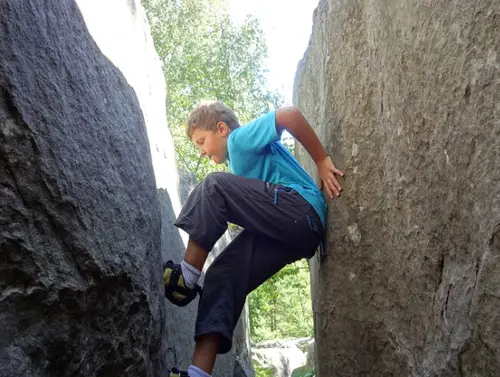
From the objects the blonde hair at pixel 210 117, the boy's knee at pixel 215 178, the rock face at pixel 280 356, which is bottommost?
the rock face at pixel 280 356

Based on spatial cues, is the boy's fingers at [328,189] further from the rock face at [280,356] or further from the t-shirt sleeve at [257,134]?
the rock face at [280,356]

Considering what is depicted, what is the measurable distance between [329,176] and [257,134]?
62 centimetres

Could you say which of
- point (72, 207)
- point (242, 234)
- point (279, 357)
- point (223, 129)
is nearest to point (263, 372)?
point (279, 357)

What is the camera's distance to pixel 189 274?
3.40 meters

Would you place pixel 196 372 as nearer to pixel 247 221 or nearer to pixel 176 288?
pixel 176 288

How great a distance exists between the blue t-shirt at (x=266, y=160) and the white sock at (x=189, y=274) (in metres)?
0.93

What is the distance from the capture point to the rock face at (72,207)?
1961mm

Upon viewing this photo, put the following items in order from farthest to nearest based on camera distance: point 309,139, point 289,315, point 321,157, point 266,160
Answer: point 289,315 → point 266,160 → point 321,157 → point 309,139

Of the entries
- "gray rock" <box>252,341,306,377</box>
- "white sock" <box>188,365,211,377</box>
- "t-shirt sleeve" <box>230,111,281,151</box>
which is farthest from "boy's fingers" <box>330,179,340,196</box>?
"gray rock" <box>252,341,306,377</box>

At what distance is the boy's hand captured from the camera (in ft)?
12.3

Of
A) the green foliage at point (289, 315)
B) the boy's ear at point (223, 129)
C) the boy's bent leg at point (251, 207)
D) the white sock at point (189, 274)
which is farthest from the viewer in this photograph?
the green foliage at point (289, 315)

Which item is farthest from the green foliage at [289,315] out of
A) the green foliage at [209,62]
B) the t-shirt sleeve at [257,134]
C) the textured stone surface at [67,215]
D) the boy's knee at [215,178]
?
the textured stone surface at [67,215]

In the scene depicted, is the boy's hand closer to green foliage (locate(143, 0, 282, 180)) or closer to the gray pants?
the gray pants

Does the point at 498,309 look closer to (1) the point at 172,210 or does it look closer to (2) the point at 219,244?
(1) the point at 172,210
